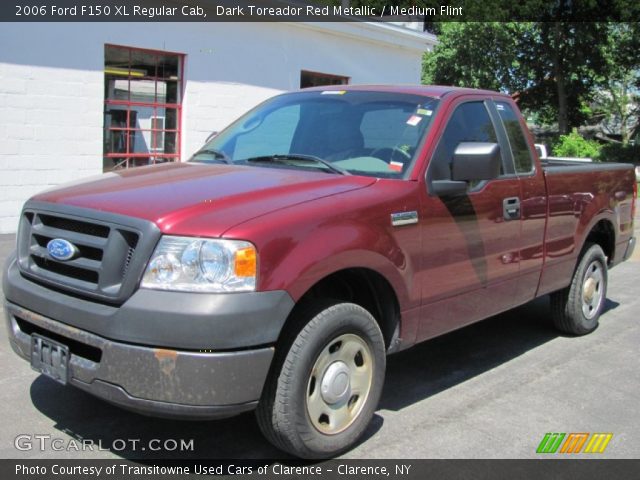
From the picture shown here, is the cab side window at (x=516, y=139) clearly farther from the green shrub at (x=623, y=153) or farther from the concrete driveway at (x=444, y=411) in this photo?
the green shrub at (x=623, y=153)

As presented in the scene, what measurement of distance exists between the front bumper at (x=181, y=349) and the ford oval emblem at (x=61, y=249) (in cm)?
30

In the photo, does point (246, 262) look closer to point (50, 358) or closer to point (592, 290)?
point (50, 358)

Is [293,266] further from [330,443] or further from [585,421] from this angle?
[585,421]

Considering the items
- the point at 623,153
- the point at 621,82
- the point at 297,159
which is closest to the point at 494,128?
the point at 297,159

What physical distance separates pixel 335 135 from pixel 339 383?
64.3 inches

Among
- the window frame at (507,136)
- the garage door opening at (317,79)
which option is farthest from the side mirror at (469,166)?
the garage door opening at (317,79)

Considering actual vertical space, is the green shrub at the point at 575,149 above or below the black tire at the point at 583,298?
above

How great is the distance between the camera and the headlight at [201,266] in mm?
3033

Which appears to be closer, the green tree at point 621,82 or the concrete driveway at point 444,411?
the concrete driveway at point 444,411

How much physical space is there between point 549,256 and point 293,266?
2794mm

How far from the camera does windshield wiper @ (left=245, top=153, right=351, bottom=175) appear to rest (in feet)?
13.2

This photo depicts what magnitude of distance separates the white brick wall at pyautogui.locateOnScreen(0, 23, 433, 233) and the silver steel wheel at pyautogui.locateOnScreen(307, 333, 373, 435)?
708 centimetres

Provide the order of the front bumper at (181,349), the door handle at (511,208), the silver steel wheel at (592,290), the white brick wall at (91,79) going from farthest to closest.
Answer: the white brick wall at (91,79) → the silver steel wheel at (592,290) → the door handle at (511,208) → the front bumper at (181,349)

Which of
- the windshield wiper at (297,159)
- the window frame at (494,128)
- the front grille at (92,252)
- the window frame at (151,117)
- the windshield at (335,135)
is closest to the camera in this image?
the front grille at (92,252)
